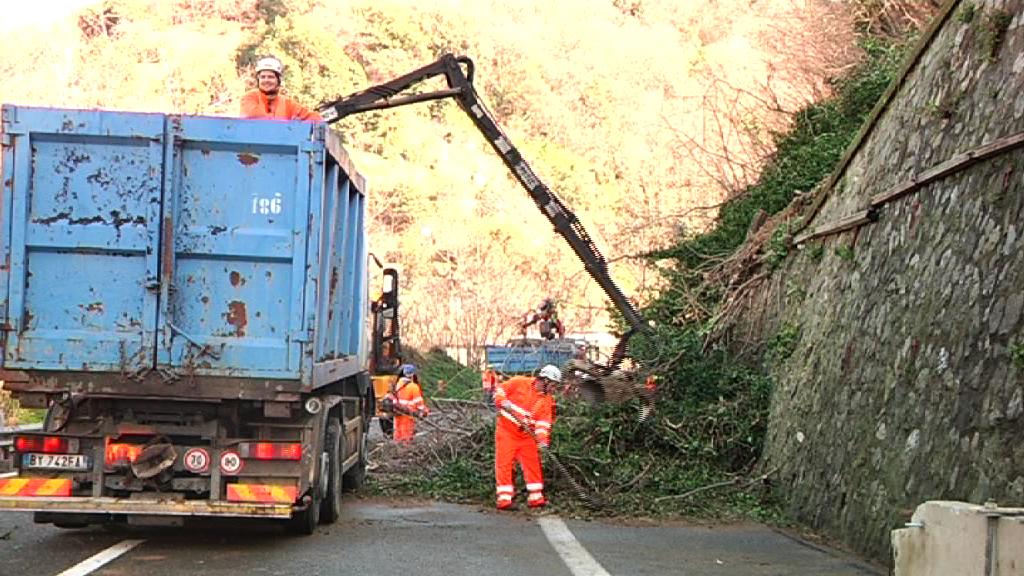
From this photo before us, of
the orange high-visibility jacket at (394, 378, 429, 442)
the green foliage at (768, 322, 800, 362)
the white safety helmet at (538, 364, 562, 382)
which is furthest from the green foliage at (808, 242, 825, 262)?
the orange high-visibility jacket at (394, 378, 429, 442)

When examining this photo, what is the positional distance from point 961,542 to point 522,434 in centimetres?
702

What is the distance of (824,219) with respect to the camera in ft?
39.2

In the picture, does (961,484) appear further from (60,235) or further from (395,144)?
(395,144)

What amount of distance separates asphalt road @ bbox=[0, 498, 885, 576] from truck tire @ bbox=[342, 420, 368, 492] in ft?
4.77

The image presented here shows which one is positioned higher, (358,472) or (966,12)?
(966,12)

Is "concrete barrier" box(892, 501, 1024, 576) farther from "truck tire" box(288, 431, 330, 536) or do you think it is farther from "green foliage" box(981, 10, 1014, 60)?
→ "truck tire" box(288, 431, 330, 536)

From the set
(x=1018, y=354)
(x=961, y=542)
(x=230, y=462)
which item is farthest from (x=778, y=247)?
(x=961, y=542)

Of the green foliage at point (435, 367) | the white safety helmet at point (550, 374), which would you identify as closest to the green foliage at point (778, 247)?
the white safety helmet at point (550, 374)

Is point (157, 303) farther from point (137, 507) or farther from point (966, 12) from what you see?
point (966, 12)

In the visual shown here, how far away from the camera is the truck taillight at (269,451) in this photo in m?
7.82

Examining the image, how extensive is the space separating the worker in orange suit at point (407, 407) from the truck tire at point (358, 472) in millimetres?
2657

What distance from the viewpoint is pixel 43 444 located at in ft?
25.5

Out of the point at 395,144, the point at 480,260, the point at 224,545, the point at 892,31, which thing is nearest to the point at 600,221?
the point at 480,260

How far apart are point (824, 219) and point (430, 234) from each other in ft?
122
